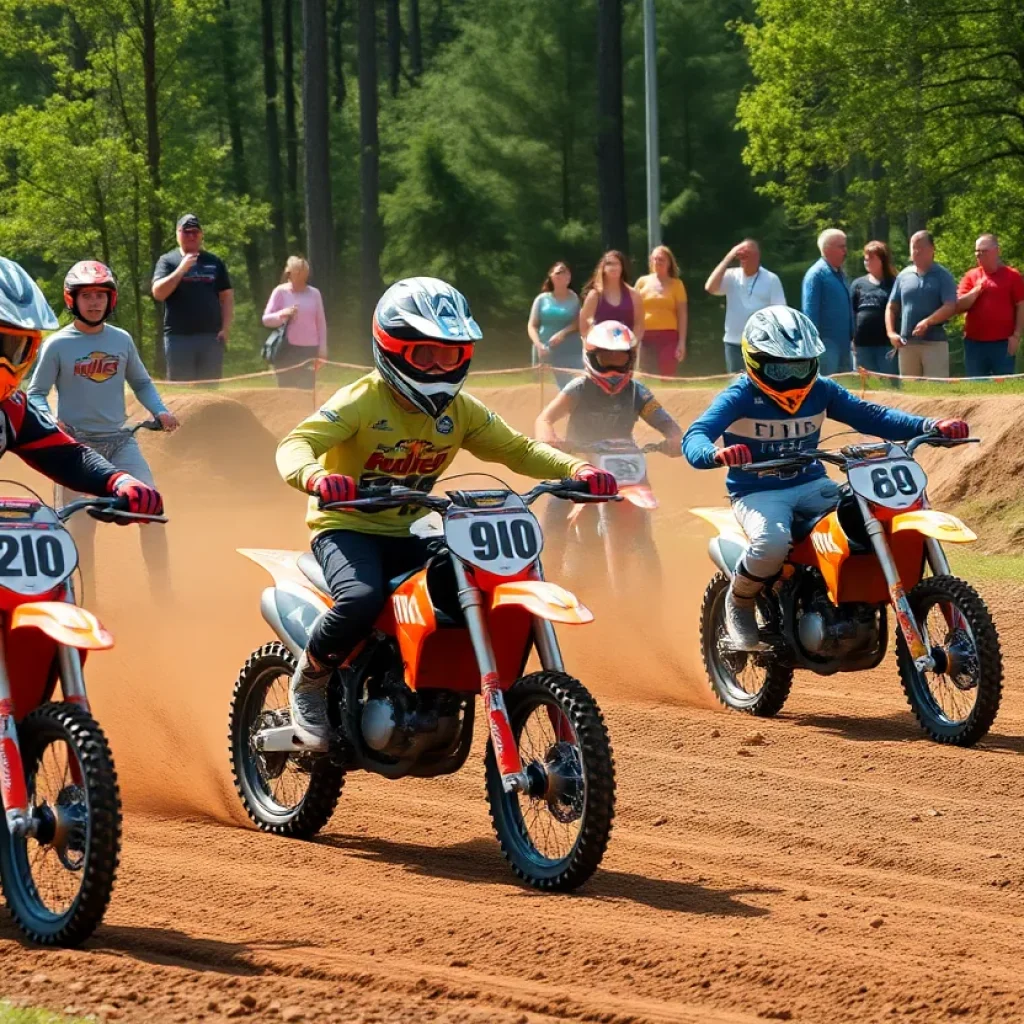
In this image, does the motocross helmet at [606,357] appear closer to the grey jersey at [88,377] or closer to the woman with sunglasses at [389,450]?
the grey jersey at [88,377]

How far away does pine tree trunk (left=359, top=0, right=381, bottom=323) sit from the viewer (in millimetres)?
44531

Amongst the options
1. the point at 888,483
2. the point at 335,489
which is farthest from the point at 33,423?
the point at 888,483

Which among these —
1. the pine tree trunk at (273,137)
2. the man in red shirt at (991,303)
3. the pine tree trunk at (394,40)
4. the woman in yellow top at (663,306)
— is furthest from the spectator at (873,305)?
the pine tree trunk at (394,40)

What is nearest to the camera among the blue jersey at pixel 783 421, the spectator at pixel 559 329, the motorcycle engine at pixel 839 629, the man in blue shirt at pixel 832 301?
the motorcycle engine at pixel 839 629

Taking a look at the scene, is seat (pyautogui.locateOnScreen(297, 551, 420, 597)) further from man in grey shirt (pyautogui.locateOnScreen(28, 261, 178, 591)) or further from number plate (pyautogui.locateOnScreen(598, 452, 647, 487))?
number plate (pyautogui.locateOnScreen(598, 452, 647, 487))

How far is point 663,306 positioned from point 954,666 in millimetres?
10385

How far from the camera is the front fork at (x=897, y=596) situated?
9227 mm

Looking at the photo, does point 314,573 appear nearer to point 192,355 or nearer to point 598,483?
point 598,483

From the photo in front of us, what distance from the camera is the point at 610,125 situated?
112 ft

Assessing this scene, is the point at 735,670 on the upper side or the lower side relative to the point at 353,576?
lower

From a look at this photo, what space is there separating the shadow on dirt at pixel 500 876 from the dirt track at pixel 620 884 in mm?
17

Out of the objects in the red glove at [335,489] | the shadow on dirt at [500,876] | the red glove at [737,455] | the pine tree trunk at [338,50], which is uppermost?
the pine tree trunk at [338,50]

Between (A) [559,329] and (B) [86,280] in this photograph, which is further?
(A) [559,329]

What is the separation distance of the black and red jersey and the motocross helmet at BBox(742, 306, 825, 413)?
4.23 meters
